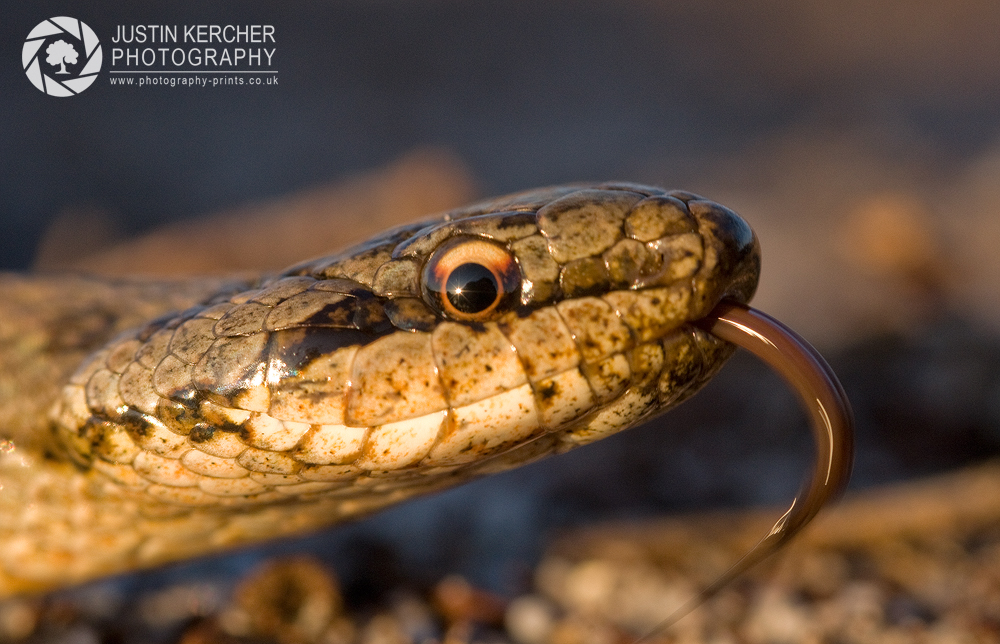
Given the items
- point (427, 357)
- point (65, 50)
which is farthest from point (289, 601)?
point (65, 50)

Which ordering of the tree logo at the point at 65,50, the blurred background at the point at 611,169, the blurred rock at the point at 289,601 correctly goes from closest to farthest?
the blurred rock at the point at 289,601
the blurred background at the point at 611,169
the tree logo at the point at 65,50

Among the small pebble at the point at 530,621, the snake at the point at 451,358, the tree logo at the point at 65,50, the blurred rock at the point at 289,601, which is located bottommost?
the small pebble at the point at 530,621

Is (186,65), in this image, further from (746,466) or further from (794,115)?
(794,115)

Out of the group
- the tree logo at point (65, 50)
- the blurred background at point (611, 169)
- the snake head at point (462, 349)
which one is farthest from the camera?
the tree logo at point (65, 50)

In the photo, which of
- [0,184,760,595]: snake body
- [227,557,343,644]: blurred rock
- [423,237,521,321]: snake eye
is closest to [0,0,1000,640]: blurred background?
[227,557,343,644]: blurred rock

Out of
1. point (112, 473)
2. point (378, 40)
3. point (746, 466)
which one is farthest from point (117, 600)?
point (378, 40)

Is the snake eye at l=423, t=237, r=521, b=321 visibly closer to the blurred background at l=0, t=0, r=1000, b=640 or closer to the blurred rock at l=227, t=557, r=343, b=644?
the blurred rock at l=227, t=557, r=343, b=644

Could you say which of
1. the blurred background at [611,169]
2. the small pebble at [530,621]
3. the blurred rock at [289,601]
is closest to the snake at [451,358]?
the blurred rock at [289,601]

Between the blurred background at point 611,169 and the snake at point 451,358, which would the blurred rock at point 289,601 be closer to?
the blurred background at point 611,169
